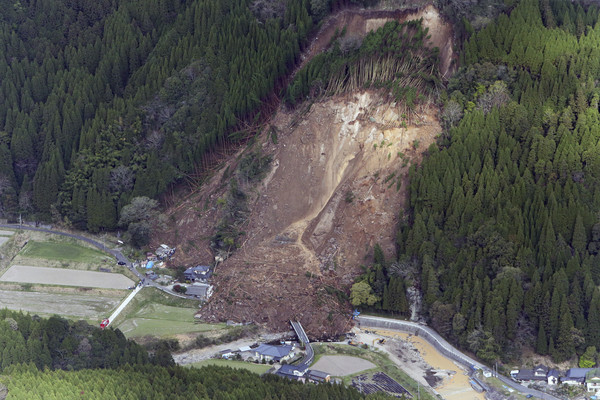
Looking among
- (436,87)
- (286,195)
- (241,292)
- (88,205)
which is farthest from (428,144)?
(88,205)

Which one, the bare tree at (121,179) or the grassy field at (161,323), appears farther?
the bare tree at (121,179)

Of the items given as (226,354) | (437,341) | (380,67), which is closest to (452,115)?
(380,67)

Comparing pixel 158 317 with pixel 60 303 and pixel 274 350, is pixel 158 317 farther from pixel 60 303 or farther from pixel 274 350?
pixel 274 350

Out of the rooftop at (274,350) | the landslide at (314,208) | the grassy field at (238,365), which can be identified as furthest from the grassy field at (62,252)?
the rooftop at (274,350)

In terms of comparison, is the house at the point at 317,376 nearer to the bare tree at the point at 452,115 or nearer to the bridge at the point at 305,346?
the bridge at the point at 305,346

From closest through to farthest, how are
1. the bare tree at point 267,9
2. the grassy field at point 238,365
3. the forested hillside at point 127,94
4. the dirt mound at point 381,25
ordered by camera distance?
the grassy field at point 238,365 < the dirt mound at point 381,25 < the forested hillside at point 127,94 < the bare tree at point 267,9

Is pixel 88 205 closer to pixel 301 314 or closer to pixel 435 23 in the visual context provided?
pixel 301 314

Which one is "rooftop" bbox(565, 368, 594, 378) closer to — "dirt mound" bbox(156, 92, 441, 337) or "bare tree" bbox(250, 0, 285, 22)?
"dirt mound" bbox(156, 92, 441, 337)
